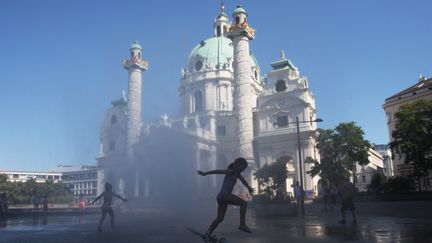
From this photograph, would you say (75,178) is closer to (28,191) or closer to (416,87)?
(28,191)

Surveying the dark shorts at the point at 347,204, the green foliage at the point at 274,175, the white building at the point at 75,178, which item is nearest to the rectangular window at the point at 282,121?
the green foliage at the point at 274,175

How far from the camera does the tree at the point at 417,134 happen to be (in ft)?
113

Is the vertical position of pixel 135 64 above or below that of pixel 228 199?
above

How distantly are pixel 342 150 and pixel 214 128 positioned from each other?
25.0 m

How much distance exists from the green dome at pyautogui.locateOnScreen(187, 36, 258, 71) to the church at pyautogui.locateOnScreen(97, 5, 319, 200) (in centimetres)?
18

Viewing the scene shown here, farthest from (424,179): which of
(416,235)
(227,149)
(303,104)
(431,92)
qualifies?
(416,235)

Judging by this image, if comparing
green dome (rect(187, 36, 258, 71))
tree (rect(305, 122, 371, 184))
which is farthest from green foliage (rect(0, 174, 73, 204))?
tree (rect(305, 122, 371, 184))

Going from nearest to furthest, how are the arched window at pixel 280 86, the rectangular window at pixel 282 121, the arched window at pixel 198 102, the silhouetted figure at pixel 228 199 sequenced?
the silhouetted figure at pixel 228 199 < the rectangular window at pixel 282 121 < the arched window at pixel 280 86 < the arched window at pixel 198 102

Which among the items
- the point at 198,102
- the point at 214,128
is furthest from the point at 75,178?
the point at 214,128

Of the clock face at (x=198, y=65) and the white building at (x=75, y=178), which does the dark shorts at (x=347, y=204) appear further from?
the white building at (x=75, y=178)

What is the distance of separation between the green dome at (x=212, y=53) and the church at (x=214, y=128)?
0.60 feet

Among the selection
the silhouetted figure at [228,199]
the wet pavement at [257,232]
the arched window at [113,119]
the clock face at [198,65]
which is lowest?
the wet pavement at [257,232]

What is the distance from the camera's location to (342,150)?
136ft

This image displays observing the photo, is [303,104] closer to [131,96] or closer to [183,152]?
[183,152]
